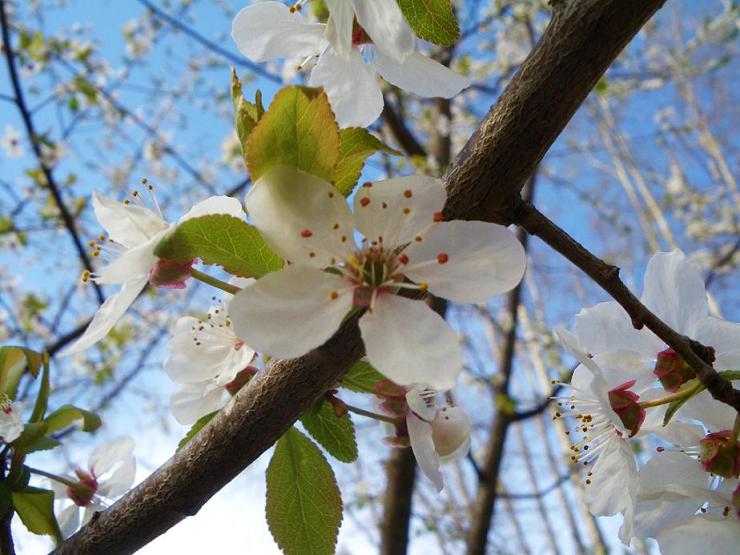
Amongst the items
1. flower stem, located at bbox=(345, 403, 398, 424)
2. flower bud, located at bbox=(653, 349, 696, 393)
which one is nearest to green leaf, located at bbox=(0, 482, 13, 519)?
flower stem, located at bbox=(345, 403, 398, 424)

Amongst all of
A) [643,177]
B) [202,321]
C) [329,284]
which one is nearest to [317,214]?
[329,284]

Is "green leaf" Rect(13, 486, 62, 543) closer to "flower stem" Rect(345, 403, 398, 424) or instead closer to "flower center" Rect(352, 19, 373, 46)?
"flower stem" Rect(345, 403, 398, 424)

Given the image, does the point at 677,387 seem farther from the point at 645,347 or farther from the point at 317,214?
the point at 317,214

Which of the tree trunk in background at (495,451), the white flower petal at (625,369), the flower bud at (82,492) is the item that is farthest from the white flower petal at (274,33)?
the tree trunk in background at (495,451)

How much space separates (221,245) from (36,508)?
45 cm

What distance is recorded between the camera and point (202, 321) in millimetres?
A: 688

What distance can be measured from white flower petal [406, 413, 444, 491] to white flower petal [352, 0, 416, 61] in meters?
0.37

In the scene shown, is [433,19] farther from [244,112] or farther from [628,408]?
[628,408]

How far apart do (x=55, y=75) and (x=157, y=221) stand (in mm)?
3727

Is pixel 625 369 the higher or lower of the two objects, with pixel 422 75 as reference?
lower

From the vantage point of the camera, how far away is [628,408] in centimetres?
61

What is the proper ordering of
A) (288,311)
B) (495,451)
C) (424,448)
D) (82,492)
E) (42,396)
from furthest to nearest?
(495,451) < (82,492) < (42,396) < (424,448) < (288,311)

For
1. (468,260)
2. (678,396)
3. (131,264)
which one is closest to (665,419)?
(678,396)

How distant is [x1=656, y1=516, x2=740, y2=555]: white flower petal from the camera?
1.74ft
